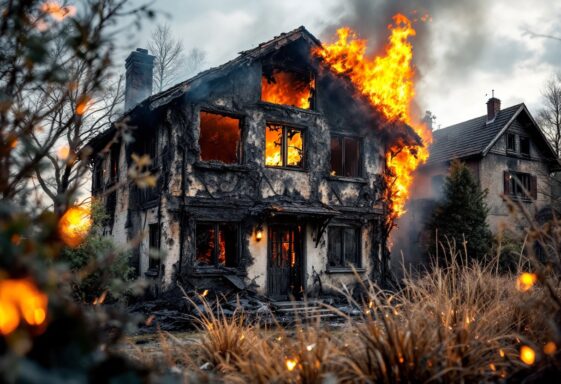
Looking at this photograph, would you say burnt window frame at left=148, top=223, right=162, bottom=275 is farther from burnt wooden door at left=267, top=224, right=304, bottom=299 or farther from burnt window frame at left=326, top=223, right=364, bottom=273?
burnt window frame at left=326, top=223, right=364, bottom=273

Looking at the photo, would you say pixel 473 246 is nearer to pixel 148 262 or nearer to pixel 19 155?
pixel 148 262

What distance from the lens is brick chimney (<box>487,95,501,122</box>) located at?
2580 centimetres

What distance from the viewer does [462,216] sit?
19.1 metres

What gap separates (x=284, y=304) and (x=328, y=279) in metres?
2.45

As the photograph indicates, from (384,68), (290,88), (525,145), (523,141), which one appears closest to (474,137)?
(523,141)

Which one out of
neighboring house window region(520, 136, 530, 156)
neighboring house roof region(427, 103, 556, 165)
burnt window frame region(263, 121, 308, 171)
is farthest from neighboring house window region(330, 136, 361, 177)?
neighboring house window region(520, 136, 530, 156)

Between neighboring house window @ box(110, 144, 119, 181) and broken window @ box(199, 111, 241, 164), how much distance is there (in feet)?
10.3

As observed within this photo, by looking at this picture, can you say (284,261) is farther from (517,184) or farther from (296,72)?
(517,184)

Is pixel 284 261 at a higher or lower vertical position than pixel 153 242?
lower

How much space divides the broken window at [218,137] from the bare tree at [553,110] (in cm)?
2246

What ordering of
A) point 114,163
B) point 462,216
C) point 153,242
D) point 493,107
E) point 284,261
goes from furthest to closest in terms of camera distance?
point 493,107 → point 462,216 → point 114,163 → point 284,261 → point 153,242

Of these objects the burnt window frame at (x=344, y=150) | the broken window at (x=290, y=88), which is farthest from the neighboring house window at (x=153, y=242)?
the burnt window frame at (x=344, y=150)

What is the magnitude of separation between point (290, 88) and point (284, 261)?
5784mm

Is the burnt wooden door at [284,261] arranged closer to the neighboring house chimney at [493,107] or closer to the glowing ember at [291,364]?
the glowing ember at [291,364]
